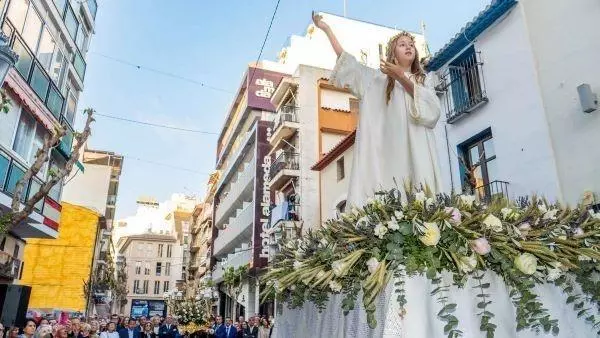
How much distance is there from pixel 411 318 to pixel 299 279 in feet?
2.44

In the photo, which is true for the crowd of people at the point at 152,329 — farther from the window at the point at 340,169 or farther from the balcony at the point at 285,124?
the balcony at the point at 285,124

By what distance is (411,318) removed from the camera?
7.75ft

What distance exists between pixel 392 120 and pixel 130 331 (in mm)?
14895

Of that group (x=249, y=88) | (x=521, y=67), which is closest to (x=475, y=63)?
(x=521, y=67)

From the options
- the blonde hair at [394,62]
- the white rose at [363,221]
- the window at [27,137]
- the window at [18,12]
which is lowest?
the white rose at [363,221]

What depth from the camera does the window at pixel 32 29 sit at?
49.2ft

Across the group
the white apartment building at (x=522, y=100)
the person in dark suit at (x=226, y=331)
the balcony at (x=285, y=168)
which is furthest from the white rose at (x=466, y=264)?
the balcony at (x=285, y=168)

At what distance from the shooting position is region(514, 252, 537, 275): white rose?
2477mm

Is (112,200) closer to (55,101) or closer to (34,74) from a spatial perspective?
(55,101)

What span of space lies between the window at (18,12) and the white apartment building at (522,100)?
12.7 meters

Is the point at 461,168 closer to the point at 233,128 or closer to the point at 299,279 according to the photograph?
the point at 299,279

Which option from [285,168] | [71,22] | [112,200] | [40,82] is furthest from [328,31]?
[112,200]

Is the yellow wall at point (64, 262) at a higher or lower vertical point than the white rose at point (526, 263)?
higher

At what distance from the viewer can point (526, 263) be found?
2.50m
